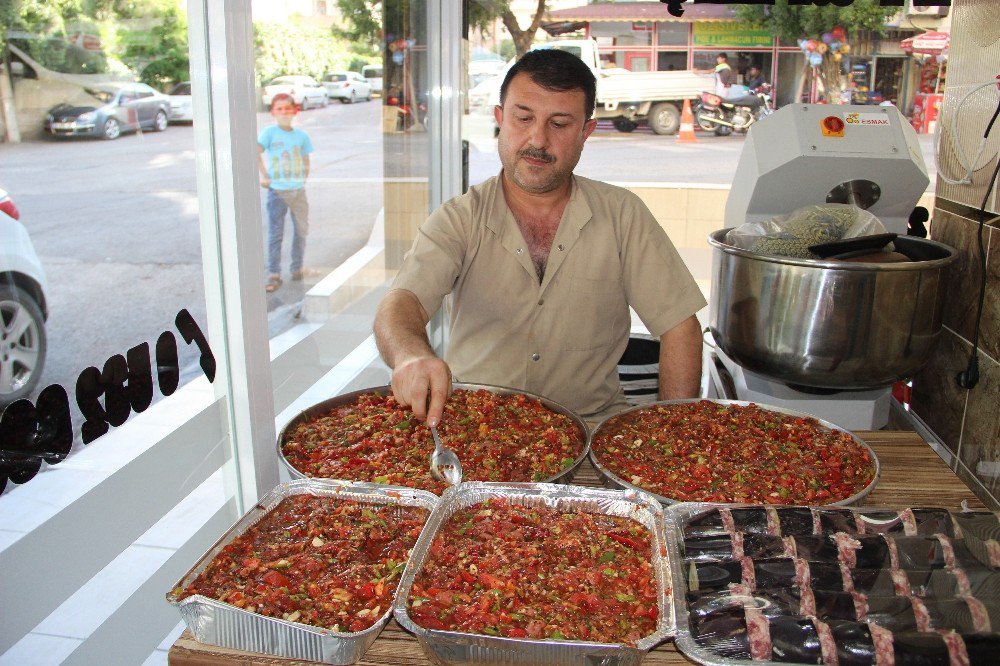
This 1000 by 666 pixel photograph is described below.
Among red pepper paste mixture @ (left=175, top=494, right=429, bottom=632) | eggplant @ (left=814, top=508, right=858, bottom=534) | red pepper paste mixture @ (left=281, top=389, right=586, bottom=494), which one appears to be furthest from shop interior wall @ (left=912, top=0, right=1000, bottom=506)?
red pepper paste mixture @ (left=175, top=494, right=429, bottom=632)

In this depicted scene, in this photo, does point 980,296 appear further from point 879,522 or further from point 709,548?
point 709,548

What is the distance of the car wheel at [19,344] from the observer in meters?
1.42

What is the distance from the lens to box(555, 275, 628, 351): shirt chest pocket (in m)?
2.34

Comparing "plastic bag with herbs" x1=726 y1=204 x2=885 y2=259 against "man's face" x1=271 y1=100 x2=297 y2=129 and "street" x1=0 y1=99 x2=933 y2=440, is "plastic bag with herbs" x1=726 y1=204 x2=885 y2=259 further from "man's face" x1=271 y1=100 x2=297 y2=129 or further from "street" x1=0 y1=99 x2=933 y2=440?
"man's face" x1=271 y1=100 x2=297 y2=129

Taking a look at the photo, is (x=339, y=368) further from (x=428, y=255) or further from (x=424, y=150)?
(x=428, y=255)

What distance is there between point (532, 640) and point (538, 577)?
0.18m

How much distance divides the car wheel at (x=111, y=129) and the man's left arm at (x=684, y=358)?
159 centimetres

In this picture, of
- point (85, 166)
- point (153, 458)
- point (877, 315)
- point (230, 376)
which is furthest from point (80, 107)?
point (877, 315)

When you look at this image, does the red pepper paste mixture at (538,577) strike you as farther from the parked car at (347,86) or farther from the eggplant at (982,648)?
the parked car at (347,86)

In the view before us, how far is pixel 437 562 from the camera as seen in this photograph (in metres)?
1.21

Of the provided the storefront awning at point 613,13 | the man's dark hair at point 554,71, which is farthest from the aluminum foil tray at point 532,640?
the storefront awning at point 613,13

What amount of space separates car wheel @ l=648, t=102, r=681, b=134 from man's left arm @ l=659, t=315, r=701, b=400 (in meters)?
6.26

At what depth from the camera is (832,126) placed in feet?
8.54

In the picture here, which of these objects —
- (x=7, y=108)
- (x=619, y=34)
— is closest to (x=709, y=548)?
(x=7, y=108)
